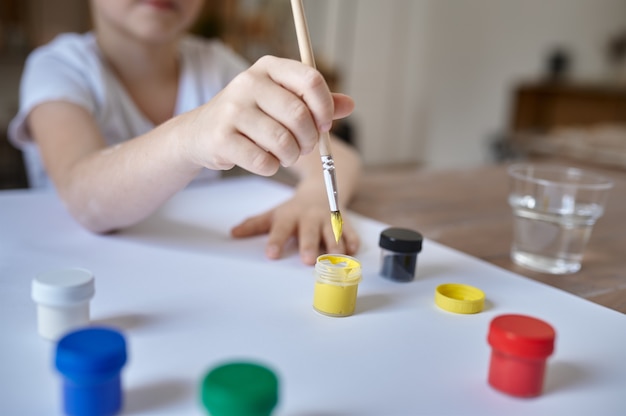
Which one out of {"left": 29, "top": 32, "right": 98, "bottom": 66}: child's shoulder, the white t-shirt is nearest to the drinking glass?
the white t-shirt

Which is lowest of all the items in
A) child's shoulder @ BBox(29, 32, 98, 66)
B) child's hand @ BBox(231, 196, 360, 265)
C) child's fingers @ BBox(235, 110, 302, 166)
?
child's hand @ BBox(231, 196, 360, 265)

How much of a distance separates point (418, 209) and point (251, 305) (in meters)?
0.45

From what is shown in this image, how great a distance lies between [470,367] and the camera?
45 centimetres

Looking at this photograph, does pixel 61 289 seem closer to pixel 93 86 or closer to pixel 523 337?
pixel 523 337

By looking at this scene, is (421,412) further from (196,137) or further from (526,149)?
(526,149)

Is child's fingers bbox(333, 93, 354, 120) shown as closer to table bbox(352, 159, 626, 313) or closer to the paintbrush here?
the paintbrush

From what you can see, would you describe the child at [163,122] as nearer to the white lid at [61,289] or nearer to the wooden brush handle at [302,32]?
the wooden brush handle at [302,32]

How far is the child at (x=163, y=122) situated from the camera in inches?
20.7

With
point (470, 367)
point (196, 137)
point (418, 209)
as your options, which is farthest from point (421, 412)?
point (418, 209)

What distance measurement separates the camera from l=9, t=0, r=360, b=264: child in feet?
1.72

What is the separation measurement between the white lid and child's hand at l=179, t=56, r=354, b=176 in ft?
0.54

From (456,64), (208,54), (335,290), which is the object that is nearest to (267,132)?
(335,290)

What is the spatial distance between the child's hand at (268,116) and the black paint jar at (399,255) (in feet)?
0.47

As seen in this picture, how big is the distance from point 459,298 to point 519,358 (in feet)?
0.55
